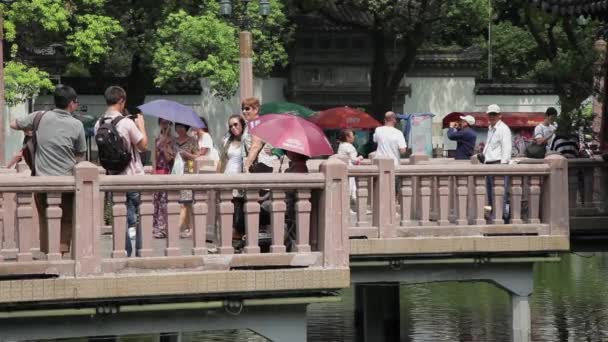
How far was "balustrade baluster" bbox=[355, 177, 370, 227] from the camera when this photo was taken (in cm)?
1833

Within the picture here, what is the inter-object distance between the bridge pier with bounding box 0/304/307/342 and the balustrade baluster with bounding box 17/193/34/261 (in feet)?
2.08

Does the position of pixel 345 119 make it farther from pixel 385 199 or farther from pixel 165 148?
pixel 385 199

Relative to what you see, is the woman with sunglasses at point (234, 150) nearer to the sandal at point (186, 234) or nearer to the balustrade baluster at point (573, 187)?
Answer: the sandal at point (186, 234)

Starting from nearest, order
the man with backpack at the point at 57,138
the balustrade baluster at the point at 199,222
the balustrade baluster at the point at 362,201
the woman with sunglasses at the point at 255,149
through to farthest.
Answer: the balustrade baluster at the point at 199,222, the man with backpack at the point at 57,138, the woman with sunglasses at the point at 255,149, the balustrade baluster at the point at 362,201

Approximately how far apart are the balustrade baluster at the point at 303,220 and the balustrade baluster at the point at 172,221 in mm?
1121

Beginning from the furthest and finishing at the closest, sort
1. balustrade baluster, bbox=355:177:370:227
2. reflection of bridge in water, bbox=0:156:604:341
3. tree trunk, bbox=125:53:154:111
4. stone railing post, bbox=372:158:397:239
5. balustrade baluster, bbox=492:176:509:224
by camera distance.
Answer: tree trunk, bbox=125:53:154:111 < balustrade baluster, bbox=492:176:509:224 < balustrade baluster, bbox=355:177:370:227 < stone railing post, bbox=372:158:397:239 < reflection of bridge in water, bbox=0:156:604:341

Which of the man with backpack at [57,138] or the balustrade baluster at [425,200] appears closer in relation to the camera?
the man with backpack at [57,138]

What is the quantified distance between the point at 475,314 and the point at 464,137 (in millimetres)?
4801

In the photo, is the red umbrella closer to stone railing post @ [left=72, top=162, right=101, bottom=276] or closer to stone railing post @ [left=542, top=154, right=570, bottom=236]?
stone railing post @ [left=542, top=154, right=570, bottom=236]

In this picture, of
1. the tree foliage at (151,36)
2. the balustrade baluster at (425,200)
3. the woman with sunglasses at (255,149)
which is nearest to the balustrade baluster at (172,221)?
the woman with sunglasses at (255,149)

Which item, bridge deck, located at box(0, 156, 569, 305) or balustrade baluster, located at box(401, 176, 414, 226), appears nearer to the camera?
bridge deck, located at box(0, 156, 569, 305)

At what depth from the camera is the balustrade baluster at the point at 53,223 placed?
13.3m

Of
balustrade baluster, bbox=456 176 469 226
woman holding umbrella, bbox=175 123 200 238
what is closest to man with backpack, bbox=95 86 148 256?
woman holding umbrella, bbox=175 123 200 238

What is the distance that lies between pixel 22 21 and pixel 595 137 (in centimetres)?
2449
